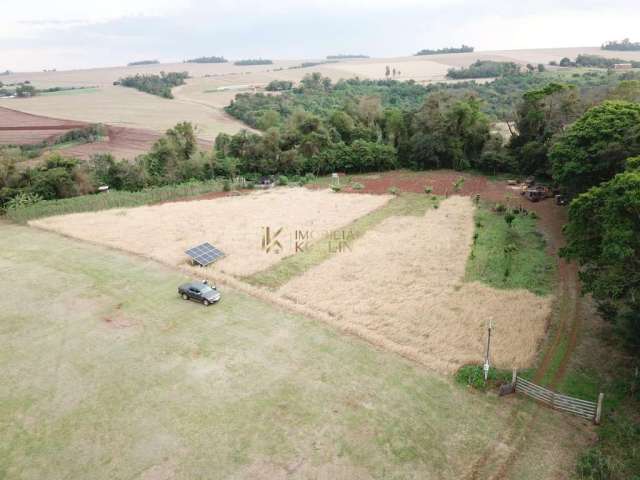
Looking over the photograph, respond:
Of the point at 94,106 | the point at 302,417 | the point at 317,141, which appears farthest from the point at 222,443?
the point at 94,106

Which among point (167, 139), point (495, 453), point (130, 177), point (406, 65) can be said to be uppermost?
point (406, 65)

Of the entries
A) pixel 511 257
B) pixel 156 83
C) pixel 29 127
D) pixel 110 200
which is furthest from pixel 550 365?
pixel 156 83

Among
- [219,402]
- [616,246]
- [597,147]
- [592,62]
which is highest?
[592,62]

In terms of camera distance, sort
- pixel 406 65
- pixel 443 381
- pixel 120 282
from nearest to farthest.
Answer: pixel 443 381 → pixel 120 282 → pixel 406 65

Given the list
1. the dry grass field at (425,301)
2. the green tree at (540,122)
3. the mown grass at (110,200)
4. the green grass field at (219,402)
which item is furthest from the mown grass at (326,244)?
the mown grass at (110,200)

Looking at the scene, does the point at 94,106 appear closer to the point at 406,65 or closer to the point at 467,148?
the point at 467,148

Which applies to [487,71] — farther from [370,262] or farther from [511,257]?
[370,262]

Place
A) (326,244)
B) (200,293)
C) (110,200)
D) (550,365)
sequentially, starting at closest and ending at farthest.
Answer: (550,365), (200,293), (326,244), (110,200)
